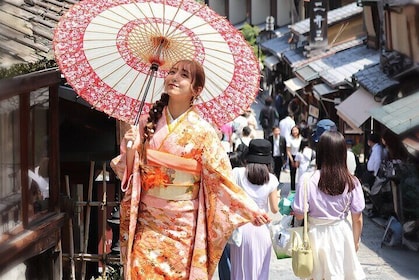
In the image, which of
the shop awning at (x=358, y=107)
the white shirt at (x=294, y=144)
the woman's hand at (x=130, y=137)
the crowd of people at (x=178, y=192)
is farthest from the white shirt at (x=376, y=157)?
the woman's hand at (x=130, y=137)

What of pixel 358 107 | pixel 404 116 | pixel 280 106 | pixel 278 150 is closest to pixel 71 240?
pixel 404 116

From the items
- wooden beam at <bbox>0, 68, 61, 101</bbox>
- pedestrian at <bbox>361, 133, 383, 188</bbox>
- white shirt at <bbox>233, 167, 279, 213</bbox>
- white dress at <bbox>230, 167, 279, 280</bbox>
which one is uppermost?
wooden beam at <bbox>0, 68, 61, 101</bbox>

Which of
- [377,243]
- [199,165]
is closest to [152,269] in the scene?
[199,165]

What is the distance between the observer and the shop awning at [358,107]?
15.2m

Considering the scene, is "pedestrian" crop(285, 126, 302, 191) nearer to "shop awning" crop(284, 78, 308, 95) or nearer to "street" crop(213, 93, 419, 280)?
"street" crop(213, 93, 419, 280)

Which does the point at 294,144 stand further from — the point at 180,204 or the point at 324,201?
the point at 180,204

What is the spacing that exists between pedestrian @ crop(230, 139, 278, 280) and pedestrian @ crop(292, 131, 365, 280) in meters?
0.48

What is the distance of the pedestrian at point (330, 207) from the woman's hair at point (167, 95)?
1.61 m

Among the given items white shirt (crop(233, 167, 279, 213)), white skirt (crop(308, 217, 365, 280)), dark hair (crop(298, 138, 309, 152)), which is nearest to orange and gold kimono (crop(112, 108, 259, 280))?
white skirt (crop(308, 217, 365, 280))

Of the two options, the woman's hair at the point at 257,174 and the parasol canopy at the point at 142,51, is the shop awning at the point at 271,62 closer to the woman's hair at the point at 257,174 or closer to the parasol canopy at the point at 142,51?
the woman's hair at the point at 257,174

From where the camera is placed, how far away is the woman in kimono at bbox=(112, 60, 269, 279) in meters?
4.27

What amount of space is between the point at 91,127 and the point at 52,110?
260 centimetres

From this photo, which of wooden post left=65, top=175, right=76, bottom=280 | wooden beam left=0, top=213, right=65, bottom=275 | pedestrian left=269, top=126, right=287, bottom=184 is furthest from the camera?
pedestrian left=269, top=126, right=287, bottom=184

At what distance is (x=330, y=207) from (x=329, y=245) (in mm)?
299
